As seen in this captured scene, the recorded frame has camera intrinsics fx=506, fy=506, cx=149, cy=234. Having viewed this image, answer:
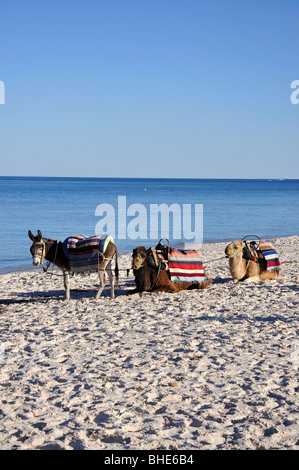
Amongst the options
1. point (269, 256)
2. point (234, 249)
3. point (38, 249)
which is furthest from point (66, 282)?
point (269, 256)

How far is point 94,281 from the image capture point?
1391 cm

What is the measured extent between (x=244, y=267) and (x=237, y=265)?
27 cm

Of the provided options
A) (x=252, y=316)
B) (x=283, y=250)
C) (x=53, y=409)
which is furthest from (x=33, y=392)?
(x=283, y=250)

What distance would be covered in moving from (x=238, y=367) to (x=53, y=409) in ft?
7.91

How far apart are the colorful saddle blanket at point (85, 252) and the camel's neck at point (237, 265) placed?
10.8 feet

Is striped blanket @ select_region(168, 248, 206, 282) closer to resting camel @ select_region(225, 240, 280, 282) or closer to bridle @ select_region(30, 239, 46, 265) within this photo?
resting camel @ select_region(225, 240, 280, 282)

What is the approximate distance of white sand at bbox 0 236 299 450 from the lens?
469 centimetres

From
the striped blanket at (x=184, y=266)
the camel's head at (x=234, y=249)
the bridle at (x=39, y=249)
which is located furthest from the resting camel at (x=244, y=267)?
the bridle at (x=39, y=249)

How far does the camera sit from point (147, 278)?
10.9m

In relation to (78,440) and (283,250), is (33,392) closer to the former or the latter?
(78,440)

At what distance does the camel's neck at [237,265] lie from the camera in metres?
11.9

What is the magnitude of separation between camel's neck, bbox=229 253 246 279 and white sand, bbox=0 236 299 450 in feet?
3.88

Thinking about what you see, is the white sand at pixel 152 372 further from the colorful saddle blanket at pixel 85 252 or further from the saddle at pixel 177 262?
the colorful saddle blanket at pixel 85 252

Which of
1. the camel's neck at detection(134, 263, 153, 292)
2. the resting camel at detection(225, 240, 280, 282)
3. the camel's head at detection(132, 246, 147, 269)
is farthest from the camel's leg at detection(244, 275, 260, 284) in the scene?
the camel's head at detection(132, 246, 147, 269)
